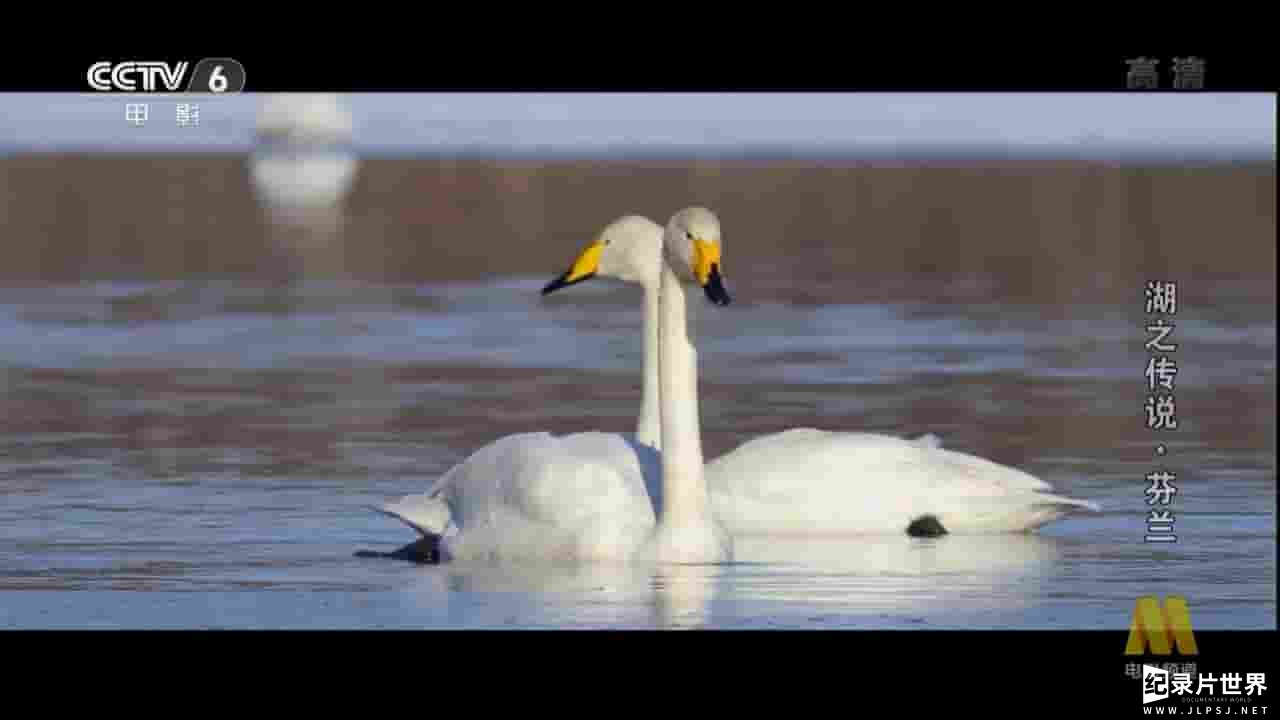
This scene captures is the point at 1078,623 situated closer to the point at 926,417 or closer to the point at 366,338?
the point at 926,417

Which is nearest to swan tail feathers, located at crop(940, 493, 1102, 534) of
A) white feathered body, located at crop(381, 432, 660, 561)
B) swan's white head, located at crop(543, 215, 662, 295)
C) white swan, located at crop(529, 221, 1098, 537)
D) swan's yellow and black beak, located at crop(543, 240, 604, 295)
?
white swan, located at crop(529, 221, 1098, 537)

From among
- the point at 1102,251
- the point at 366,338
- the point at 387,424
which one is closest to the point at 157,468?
the point at 387,424

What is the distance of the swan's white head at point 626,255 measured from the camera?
1507 cm

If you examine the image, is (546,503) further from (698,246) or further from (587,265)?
(587,265)

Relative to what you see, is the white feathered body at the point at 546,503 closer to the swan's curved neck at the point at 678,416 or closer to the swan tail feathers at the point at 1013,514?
the swan's curved neck at the point at 678,416

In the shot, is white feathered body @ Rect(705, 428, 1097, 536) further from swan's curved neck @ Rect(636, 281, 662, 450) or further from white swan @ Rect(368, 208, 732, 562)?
white swan @ Rect(368, 208, 732, 562)

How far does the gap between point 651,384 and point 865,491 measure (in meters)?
1.02

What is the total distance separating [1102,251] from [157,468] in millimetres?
17655

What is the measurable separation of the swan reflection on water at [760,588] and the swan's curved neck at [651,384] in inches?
29.4

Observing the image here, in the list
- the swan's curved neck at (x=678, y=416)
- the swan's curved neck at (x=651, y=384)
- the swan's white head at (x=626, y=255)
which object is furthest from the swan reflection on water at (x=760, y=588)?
the swan's white head at (x=626, y=255)

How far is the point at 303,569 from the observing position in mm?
13023

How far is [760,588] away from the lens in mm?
12695

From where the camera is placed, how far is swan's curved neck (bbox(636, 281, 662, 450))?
1463 cm
